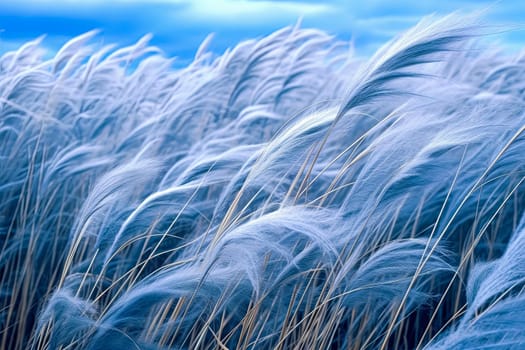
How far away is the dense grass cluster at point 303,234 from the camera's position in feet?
3.79

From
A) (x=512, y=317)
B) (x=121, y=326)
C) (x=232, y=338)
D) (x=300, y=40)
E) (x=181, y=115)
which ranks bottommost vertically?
(x=232, y=338)

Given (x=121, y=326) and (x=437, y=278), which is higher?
(x=121, y=326)

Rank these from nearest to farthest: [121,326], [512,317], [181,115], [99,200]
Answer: [512,317] < [121,326] < [99,200] < [181,115]

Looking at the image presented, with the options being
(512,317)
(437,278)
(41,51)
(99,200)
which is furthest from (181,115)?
(41,51)

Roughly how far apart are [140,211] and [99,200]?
0.16m

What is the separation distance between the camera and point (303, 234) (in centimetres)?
132

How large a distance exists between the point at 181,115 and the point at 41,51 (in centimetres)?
265

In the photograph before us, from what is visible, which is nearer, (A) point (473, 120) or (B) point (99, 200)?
(A) point (473, 120)

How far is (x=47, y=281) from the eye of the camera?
81.6 inches

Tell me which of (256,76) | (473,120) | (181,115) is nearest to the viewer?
(473,120)

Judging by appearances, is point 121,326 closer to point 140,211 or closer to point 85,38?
point 140,211

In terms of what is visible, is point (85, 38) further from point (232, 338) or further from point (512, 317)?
point (512, 317)

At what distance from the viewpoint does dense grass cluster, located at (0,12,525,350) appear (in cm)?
116

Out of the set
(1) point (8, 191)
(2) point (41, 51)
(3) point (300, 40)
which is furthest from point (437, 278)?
(2) point (41, 51)
